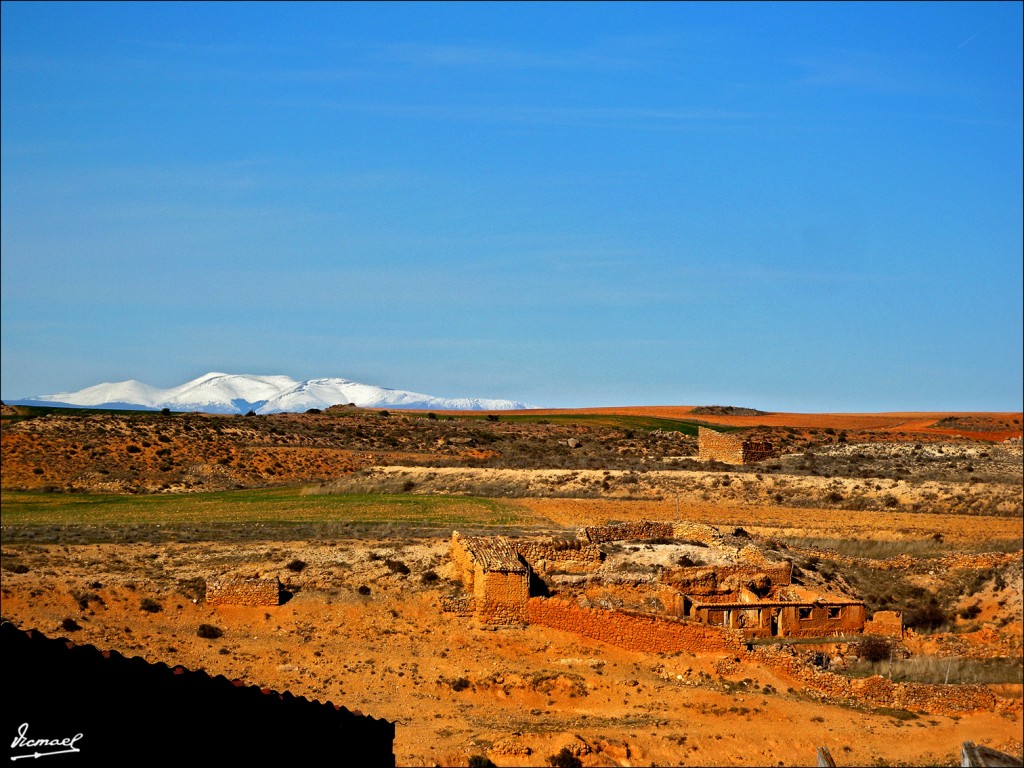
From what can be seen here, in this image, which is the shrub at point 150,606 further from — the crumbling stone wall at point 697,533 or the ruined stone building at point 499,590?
the crumbling stone wall at point 697,533

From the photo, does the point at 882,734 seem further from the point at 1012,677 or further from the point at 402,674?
the point at 402,674

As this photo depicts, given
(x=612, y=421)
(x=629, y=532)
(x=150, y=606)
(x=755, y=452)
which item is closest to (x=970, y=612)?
(x=629, y=532)

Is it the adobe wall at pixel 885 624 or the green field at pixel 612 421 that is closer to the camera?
the adobe wall at pixel 885 624

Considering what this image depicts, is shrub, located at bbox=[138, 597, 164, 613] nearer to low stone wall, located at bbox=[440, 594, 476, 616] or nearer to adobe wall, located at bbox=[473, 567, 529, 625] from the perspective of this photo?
low stone wall, located at bbox=[440, 594, 476, 616]

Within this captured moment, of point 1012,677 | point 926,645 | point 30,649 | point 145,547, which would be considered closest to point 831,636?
point 926,645

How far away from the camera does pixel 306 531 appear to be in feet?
115

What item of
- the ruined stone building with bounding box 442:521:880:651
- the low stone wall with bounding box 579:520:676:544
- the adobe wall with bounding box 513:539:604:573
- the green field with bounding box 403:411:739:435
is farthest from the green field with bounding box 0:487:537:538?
the green field with bounding box 403:411:739:435

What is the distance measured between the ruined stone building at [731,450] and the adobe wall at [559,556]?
95.3 ft

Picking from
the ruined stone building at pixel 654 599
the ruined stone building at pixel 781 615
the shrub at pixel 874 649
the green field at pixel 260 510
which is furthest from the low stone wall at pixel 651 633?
the green field at pixel 260 510

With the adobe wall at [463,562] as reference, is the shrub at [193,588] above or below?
below

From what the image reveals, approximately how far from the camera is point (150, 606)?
26.9 m

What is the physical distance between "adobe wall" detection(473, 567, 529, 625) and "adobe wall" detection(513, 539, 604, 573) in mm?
1968

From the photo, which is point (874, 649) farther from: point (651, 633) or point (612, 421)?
point (612, 421)

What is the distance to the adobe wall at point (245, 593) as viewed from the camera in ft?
90.0
